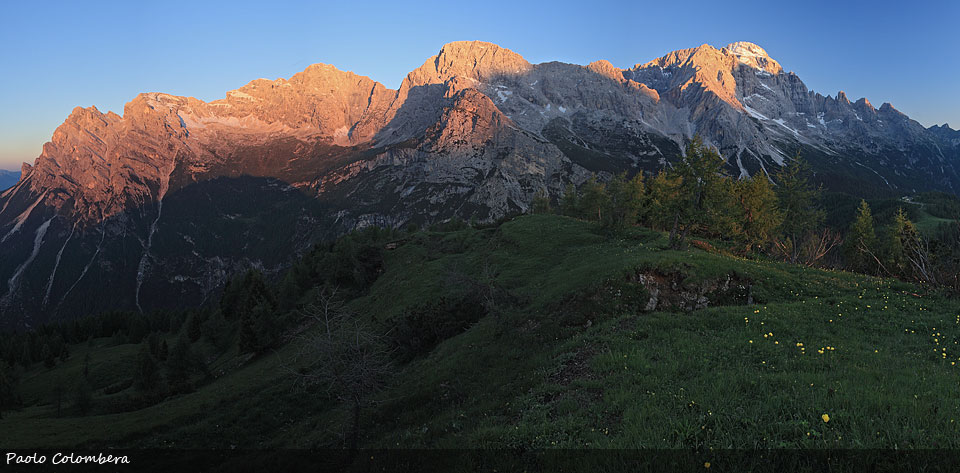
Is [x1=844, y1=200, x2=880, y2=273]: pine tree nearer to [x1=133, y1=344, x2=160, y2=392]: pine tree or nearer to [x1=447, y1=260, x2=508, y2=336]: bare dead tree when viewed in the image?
[x1=447, y1=260, x2=508, y2=336]: bare dead tree

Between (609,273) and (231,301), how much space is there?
94596 millimetres

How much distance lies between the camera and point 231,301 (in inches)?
3524

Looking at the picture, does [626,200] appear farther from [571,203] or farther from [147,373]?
[147,373]

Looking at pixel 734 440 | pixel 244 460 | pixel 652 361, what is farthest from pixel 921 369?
pixel 244 460

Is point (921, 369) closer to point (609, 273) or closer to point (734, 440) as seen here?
point (734, 440)

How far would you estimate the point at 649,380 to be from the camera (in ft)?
36.8

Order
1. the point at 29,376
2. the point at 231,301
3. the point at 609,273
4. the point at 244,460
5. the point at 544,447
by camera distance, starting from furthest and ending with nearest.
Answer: the point at 231,301 < the point at 29,376 < the point at 609,273 < the point at 244,460 < the point at 544,447

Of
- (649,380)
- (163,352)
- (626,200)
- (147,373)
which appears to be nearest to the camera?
(649,380)

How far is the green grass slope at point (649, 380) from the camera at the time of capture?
820 cm

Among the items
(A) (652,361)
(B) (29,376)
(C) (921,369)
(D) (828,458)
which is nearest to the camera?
(D) (828,458)

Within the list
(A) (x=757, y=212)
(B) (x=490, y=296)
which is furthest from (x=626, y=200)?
(B) (x=490, y=296)

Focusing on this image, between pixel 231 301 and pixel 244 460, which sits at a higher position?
pixel 244 460

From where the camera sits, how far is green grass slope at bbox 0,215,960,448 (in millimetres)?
8195

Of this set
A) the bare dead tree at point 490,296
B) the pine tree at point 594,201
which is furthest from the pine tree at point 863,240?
the bare dead tree at point 490,296
